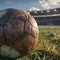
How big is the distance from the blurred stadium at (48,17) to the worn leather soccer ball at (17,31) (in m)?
13.6

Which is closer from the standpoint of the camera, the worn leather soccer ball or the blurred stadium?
the worn leather soccer ball

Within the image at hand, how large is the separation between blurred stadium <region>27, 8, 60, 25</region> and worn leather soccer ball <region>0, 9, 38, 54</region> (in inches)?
537

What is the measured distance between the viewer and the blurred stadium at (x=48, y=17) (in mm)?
19859

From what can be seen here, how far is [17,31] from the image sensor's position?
4.89 m

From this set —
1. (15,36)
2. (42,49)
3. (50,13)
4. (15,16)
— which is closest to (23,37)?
(15,36)

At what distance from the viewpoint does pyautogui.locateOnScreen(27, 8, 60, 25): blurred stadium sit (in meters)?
19.9

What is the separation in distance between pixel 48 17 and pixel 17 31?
1580 cm

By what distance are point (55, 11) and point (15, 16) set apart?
1748 centimetres

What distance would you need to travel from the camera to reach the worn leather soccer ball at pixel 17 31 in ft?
16.1

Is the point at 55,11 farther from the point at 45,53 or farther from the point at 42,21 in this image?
the point at 45,53

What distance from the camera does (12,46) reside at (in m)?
4.97

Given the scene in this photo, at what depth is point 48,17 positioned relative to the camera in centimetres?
2055

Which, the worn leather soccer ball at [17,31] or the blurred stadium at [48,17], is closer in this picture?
the worn leather soccer ball at [17,31]

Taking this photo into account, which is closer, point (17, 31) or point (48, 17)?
point (17, 31)
